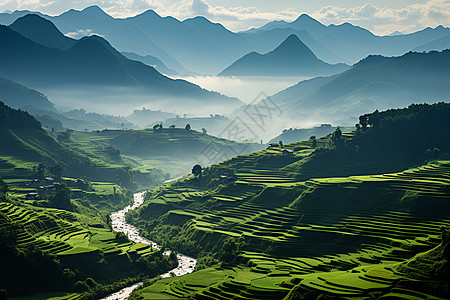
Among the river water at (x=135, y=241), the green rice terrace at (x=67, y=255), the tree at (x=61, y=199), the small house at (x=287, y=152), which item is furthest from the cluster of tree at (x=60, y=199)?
the small house at (x=287, y=152)

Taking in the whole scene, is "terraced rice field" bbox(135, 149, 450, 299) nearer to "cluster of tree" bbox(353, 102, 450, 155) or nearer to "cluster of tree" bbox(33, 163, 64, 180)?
"cluster of tree" bbox(353, 102, 450, 155)

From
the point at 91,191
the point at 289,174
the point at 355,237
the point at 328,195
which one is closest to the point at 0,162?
the point at 91,191

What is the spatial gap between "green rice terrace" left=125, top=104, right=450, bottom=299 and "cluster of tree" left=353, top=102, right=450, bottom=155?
527mm

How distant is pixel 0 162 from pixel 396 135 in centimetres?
13497

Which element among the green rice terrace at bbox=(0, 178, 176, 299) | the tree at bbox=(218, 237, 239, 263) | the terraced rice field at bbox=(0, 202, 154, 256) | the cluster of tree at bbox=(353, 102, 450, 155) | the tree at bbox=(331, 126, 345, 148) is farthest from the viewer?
the tree at bbox=(331, 126, 345, 148)

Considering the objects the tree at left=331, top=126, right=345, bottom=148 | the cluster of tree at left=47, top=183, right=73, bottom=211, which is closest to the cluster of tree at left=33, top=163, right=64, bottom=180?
the cluster of tree at left=47, top=183, right=73, bottom=211

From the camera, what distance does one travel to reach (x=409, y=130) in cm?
15212

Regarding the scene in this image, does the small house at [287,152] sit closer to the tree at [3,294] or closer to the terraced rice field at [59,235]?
the terraced rice field at [59,235]

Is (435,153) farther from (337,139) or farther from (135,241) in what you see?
(135,241)

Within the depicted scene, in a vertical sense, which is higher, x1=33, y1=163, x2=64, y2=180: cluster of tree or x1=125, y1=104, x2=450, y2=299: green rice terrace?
x1=33, y1=163, x2=64, y2=180: cluster of tree

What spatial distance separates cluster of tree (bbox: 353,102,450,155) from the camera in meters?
147

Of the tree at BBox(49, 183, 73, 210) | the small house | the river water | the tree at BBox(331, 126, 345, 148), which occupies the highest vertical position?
the tree at BBox(331, 126, 345, 148)

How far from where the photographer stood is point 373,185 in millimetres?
114062

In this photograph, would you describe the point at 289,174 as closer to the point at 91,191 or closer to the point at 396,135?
the point at 396,135
